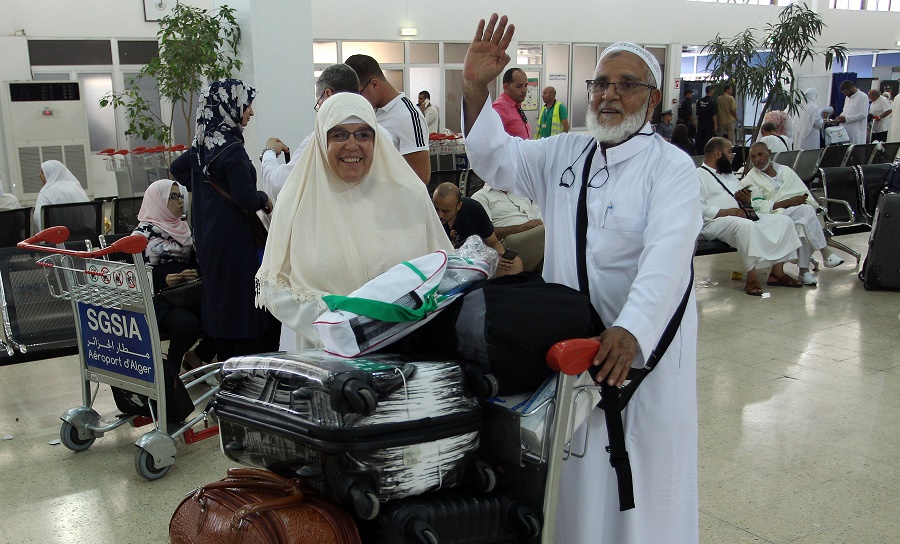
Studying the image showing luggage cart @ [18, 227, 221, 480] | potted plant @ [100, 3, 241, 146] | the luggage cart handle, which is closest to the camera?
the luggage cart handle

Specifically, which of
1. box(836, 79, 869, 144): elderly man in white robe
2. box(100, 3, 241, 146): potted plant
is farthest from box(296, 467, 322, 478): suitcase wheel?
box(836, 79, 869, 144): elderly man in white robe

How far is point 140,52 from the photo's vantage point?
1481 centimetres

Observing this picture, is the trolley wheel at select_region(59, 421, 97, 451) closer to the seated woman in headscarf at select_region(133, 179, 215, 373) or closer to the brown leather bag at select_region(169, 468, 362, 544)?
the seated woman in headscarf at select_region(133, 179, 215, 373)

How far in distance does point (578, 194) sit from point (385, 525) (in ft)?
3.52

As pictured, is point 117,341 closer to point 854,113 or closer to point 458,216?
point 458,216

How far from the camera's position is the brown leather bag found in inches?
60.8

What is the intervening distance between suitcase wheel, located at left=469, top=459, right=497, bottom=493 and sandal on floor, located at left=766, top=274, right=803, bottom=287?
616cm

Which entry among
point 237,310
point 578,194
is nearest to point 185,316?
point 237,310

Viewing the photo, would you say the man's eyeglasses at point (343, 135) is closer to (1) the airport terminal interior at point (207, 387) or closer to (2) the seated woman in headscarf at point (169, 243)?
(1) the airport terminal interior at point (207, 387)

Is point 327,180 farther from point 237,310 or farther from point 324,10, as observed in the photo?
point 324,10

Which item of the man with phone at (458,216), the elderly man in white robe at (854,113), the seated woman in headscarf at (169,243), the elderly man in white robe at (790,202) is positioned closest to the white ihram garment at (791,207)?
the elderly man in white robe at (790,202)

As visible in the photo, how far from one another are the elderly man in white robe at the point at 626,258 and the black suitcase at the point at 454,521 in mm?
426

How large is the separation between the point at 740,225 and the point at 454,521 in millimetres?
5954

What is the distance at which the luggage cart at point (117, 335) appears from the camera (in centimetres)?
335
